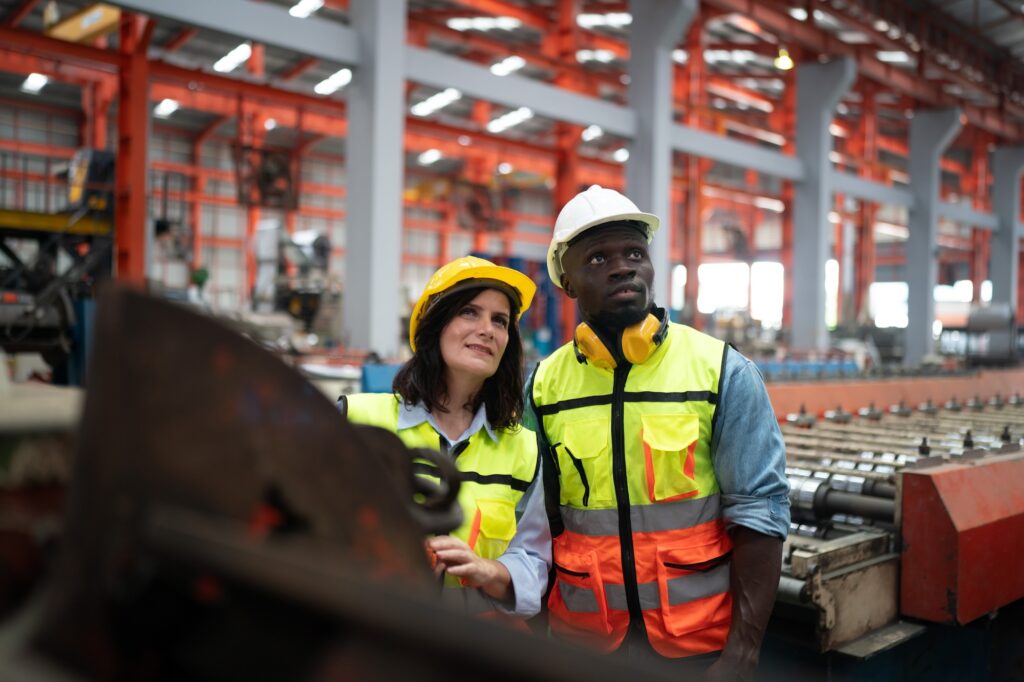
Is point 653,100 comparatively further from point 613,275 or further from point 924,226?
point 613,275

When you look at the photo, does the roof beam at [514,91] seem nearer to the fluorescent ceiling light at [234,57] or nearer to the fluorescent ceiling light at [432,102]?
the fluorescent ceiling light at [234,57]

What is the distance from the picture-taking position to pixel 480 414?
203 cm

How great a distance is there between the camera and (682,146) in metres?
11.6

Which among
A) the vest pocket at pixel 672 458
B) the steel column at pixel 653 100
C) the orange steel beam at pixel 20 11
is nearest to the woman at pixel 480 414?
the vest pocket at pixel 672 458

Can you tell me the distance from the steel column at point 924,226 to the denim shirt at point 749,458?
1678 centimetres

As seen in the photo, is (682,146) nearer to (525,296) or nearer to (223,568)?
(525,296)

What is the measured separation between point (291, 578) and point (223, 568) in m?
0.06

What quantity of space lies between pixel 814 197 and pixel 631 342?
512 inches

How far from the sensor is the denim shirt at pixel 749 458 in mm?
1921

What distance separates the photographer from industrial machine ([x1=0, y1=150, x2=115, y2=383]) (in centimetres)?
638

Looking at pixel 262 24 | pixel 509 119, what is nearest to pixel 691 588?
pixel 262 24

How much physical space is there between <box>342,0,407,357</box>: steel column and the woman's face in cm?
595

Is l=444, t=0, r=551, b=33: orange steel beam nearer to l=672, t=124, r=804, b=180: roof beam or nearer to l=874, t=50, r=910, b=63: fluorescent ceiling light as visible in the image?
l=672, t=124, r=804, b=180: roof beam

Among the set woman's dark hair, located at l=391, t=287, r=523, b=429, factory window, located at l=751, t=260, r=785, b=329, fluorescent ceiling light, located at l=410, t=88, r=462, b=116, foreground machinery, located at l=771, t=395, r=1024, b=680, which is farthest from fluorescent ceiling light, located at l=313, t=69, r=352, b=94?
factory window, located at l=751, t=260, r=785, b=329
